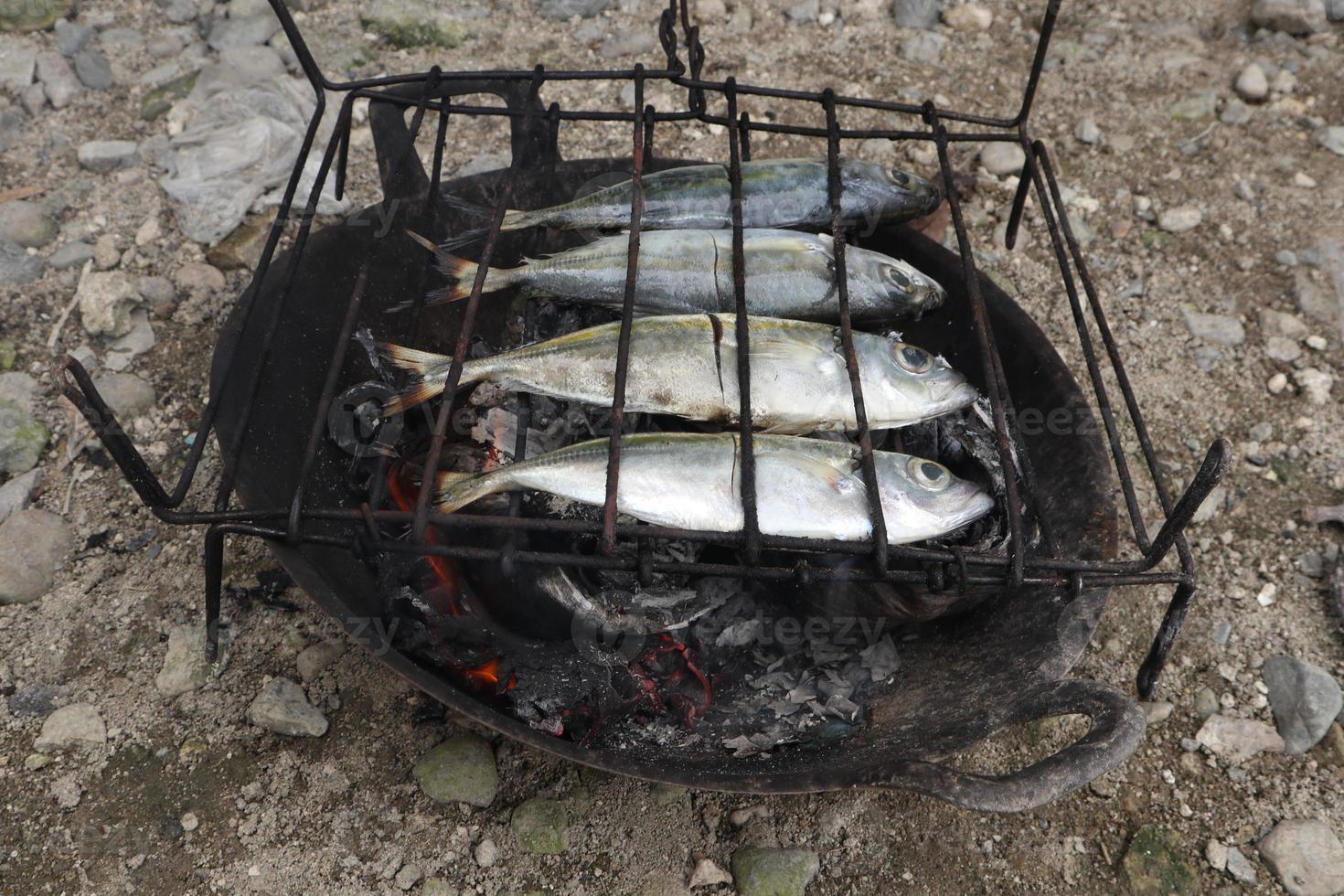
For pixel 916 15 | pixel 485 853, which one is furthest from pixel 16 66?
pixel 916 15

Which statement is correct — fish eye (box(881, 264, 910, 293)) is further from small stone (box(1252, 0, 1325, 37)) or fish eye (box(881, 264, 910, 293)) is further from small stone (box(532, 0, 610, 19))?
small stone (box(1252, 0, 1325, 37))

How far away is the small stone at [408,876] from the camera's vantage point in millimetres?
2693

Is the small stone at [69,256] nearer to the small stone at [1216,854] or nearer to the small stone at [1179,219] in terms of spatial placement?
the small stone at [1216,854]

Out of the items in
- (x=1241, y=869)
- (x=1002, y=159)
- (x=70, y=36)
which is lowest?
(x=1241, y=869)

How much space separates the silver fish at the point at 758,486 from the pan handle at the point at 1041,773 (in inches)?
24.2

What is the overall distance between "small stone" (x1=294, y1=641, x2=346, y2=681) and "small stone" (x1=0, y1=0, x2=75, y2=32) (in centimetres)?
461

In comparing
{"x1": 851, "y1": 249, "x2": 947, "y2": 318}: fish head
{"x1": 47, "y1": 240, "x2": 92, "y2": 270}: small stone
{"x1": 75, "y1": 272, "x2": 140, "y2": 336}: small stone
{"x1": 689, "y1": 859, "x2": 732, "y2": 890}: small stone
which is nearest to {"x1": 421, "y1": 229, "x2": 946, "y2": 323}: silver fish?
{"x1": 851, "y1": 249, "x2": 947, "y2": 318}: fish head

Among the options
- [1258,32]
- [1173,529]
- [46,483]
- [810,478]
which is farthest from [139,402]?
[1258,32]

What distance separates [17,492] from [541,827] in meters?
2.54

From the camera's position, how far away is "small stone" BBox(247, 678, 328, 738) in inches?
115

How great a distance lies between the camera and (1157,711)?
3.29m

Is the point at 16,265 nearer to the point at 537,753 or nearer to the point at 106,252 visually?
the point at 106,252

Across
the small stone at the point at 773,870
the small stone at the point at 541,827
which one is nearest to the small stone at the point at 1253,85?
the small stone at the point at 773,870

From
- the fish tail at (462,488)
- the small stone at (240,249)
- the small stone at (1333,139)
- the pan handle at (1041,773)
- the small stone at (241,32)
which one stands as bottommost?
the small stone at (240,249)
